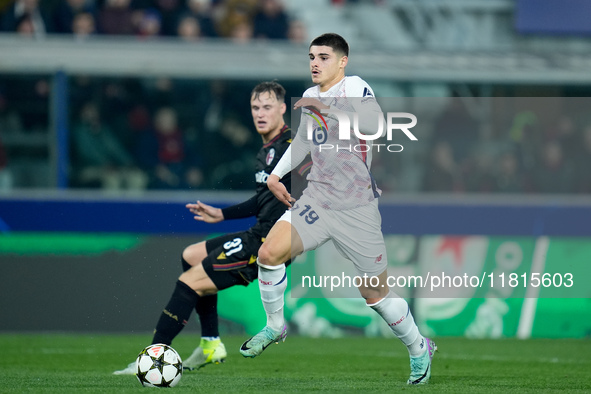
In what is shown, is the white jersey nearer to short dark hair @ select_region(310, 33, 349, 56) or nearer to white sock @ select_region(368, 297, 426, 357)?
short dark hair @ select_region(310, 33, 349, 56)

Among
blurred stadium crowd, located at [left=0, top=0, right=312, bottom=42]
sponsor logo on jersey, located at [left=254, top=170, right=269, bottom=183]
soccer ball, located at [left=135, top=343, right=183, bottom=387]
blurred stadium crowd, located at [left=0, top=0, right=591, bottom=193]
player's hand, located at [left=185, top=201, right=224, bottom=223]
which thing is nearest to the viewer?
soccer ball, located at [left=135, top=343, right=183, bottom=387]

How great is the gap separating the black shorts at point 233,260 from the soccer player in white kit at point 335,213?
0.51m

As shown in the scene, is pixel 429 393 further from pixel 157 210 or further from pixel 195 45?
pixel 195 45

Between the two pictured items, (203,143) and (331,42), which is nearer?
(331,42)

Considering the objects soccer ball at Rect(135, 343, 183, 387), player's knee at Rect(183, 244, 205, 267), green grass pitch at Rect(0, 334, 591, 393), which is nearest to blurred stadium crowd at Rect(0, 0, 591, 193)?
green grass pitch at Rect(0, 334, 591, 393)

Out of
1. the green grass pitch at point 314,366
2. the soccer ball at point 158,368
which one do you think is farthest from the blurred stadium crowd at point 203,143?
the soccer ball at point 158,368

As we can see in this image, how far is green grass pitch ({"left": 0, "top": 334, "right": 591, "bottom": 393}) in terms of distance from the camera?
639cm

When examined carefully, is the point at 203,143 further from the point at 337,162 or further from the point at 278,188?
the point at 337,162

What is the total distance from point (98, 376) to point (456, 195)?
5259 mm

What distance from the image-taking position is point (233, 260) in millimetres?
7059

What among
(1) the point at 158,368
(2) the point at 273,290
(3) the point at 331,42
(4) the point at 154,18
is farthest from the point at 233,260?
(4) the point at 154,18

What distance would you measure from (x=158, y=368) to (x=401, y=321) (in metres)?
1.59

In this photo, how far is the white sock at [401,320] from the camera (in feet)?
21.2

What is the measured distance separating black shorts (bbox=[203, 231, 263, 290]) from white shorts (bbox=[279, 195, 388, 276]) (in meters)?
0.69
